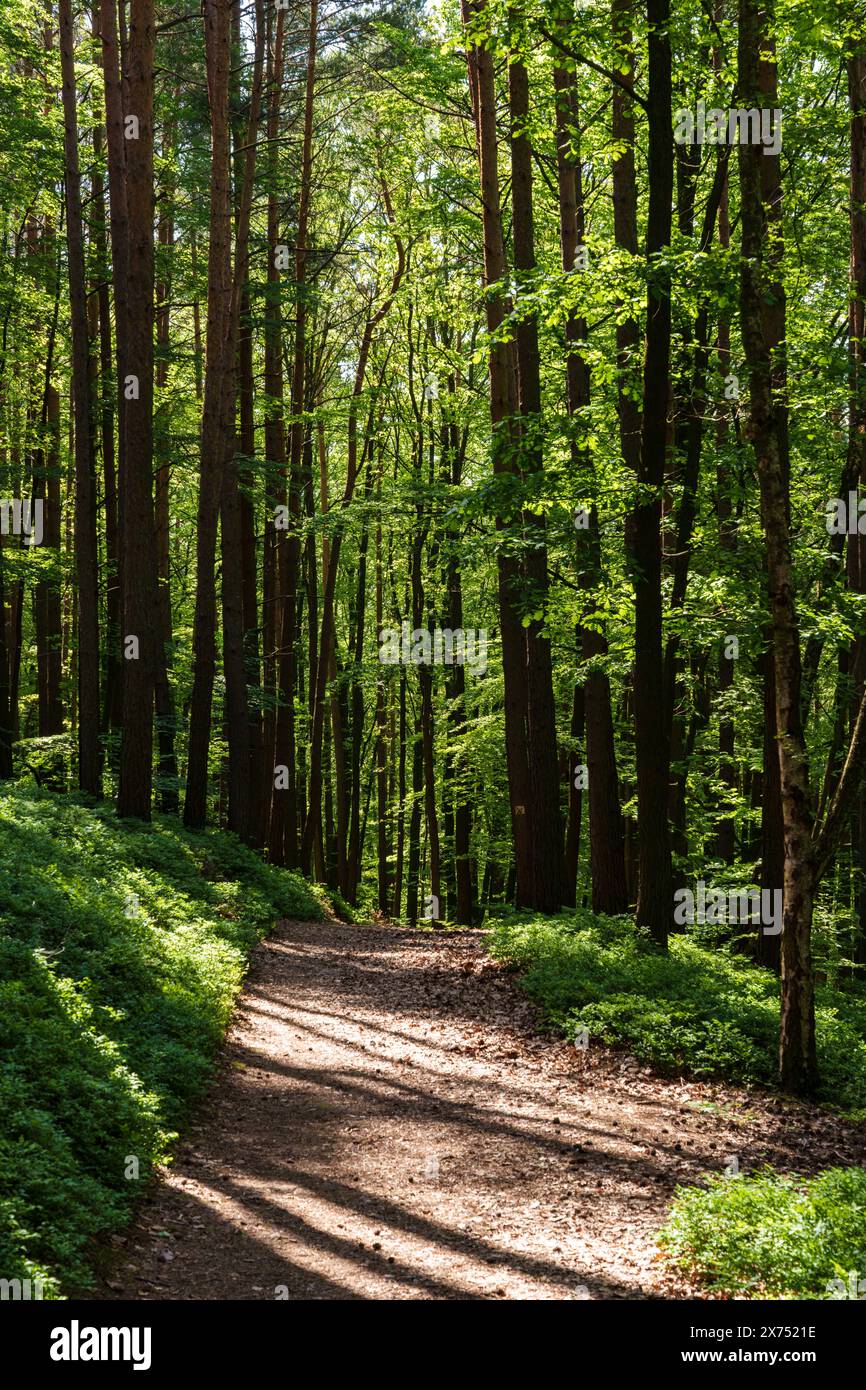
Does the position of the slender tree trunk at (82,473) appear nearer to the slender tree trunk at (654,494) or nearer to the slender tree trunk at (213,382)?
the slender tree trunk at (213,382)

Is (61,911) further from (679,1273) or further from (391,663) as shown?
(391,663)

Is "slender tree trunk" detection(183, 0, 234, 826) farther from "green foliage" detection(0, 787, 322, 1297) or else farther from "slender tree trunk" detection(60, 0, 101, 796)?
"green foliage" detection(0, 787, 322, 1297)

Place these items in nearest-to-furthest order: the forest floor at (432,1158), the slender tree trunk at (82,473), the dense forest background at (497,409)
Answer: the forest floor at (432,1158), the dense forest background at (497,409), the slender tree trunk at (82,473)

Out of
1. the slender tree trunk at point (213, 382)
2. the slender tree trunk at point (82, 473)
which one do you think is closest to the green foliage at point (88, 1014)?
the slender tree trunk at point (82, 473)

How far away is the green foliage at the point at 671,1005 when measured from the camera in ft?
28.9

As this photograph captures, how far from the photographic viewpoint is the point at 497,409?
14.0 metres

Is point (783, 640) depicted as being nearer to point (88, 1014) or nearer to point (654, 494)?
point (654, 494)

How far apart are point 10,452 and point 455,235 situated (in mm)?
13987

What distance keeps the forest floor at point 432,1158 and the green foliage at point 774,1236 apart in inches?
9.1

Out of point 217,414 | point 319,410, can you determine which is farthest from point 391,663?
point 217,414

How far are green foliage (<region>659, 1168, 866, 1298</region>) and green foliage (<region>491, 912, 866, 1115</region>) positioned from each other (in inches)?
107

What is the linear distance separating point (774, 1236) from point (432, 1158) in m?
2.61

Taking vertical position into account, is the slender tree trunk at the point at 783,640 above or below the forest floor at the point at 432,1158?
above

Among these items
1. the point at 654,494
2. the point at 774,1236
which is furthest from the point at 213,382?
the point at 774,1236
